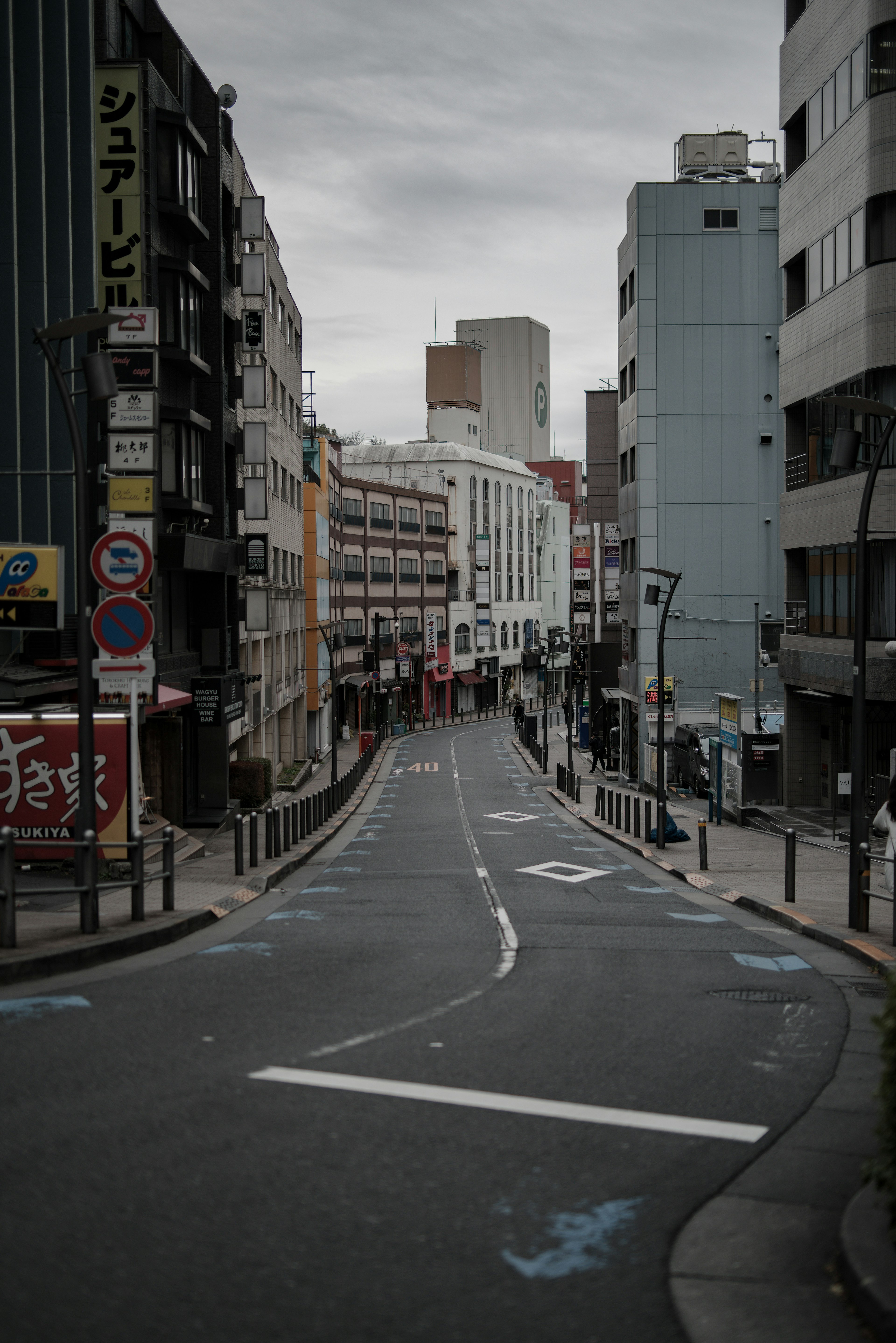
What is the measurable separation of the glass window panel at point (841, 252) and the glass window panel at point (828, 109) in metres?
2.79

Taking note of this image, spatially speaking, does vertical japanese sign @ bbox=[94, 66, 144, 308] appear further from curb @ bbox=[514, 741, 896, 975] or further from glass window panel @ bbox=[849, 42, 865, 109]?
glass window panel @ bbox=[849, 42, 865, 109]

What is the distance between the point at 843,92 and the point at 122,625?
994 inches

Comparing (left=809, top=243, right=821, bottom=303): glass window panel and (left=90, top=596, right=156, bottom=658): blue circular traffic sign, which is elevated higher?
(left=809, top=243, right=821, bottom=303): glass window panel

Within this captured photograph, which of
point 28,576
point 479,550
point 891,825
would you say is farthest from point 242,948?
point 479,550

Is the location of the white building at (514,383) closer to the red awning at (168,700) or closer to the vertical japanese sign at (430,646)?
the vertical japanese sign at (430,646)

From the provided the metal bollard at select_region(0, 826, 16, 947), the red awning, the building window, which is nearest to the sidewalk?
the metal bollard at select_region(0, 826, 16, 947)

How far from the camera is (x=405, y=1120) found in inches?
267

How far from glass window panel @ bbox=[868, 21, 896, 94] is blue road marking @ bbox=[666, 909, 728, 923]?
21.7 m

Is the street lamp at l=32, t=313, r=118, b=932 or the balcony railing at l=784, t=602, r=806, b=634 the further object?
the balcony railing at l=784, t=602, r=806, b=634

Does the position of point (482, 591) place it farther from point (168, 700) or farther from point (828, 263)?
point (168, 700)

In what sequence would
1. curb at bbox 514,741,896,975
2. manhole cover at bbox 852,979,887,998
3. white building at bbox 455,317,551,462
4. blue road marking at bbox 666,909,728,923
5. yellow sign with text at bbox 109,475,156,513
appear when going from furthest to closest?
1. white building at bbox 455,317,551,462
2. yellow sign with text at bbox 109,475,156,513
3. blue road marking at bbox 666,909,728,923
4. curb at bbox 514,741,896,975
5. manhole cover at bbox 852,979,887,998

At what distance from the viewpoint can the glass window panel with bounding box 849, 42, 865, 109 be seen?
95.7 ft

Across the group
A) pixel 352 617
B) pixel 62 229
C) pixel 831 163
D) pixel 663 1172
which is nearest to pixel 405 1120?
pixel 663 1172

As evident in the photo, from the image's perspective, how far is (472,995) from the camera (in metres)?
9.95
